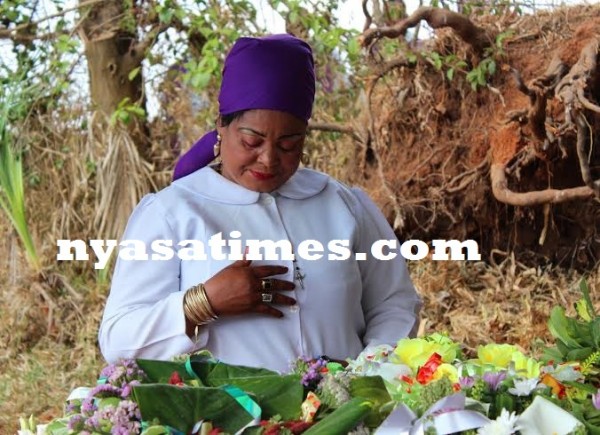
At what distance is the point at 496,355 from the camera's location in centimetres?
178

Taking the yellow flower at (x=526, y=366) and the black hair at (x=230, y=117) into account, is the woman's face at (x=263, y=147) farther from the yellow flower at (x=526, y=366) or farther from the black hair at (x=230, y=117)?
the yellow flower at (x=526, y=366)

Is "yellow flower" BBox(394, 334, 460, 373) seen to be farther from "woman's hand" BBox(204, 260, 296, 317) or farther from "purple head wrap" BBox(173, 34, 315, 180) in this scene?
Answer: "purple head wrap" BBox(173, 34, 315, 180)

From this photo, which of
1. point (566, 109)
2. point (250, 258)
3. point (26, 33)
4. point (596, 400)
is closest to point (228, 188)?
point (250, 258)

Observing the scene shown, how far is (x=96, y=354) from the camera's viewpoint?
5.76m

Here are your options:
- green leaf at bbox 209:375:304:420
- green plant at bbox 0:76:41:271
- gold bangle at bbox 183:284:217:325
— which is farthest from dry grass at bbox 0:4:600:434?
green leaf at bbox 209:375:304:420

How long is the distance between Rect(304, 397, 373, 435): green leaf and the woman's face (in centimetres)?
93

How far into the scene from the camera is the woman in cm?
225

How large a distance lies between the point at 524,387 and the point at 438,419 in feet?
0.57

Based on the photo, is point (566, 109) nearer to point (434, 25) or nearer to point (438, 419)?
point (434, 25)

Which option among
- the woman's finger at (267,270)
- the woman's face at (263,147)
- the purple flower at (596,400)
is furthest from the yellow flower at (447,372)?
the woman's face at (263,147)

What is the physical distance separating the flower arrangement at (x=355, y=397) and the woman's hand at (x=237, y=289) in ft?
1.26

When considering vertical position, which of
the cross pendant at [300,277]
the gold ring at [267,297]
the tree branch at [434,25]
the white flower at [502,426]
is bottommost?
the white flower at [502,426]

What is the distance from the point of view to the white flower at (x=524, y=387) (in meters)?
1.56

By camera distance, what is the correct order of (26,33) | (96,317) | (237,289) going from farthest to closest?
(26,33) < (96,317) < (237,289)
